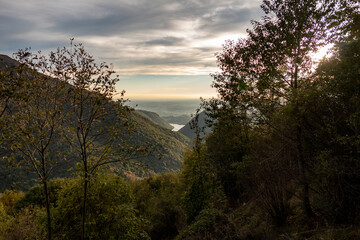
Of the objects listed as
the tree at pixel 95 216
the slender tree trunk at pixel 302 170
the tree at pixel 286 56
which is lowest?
the tree at pixel 95 216

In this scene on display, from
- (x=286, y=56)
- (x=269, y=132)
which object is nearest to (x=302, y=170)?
(x=269, y=132)

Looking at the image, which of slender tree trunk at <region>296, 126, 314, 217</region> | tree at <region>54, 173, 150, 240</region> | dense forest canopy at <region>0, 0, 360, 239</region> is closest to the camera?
dense forest canopy at <region>0, 0, 360, 239</region>

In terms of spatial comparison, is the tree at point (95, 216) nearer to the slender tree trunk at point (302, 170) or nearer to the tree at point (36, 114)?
the tree at point (36, 114)

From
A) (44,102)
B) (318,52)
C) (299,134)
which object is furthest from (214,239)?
(318,52)

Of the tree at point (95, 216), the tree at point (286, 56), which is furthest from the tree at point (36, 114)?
the tree at point (286, 56)

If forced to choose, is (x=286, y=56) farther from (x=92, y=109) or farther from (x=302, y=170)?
(x=92, y=109)

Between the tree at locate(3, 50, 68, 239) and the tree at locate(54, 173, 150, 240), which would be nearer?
the tree at locate(3, 50, 68, 239)

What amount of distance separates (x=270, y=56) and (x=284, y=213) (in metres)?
7.62

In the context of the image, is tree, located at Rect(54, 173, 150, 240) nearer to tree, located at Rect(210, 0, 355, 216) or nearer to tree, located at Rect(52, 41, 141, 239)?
tree, located at Rect(52, 41, 141, 239)

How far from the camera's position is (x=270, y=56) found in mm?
10969

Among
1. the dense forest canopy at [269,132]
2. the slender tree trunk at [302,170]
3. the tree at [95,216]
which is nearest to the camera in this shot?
the dense forest canopy at [269,132]

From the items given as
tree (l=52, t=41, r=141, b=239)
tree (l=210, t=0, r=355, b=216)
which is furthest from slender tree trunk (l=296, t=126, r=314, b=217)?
tree (l=52, t=41, r=141, b=239)

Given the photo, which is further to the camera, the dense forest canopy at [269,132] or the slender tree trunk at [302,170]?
the slender tree trunk at [302,170]

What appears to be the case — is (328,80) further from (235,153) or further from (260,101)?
(235,153)
